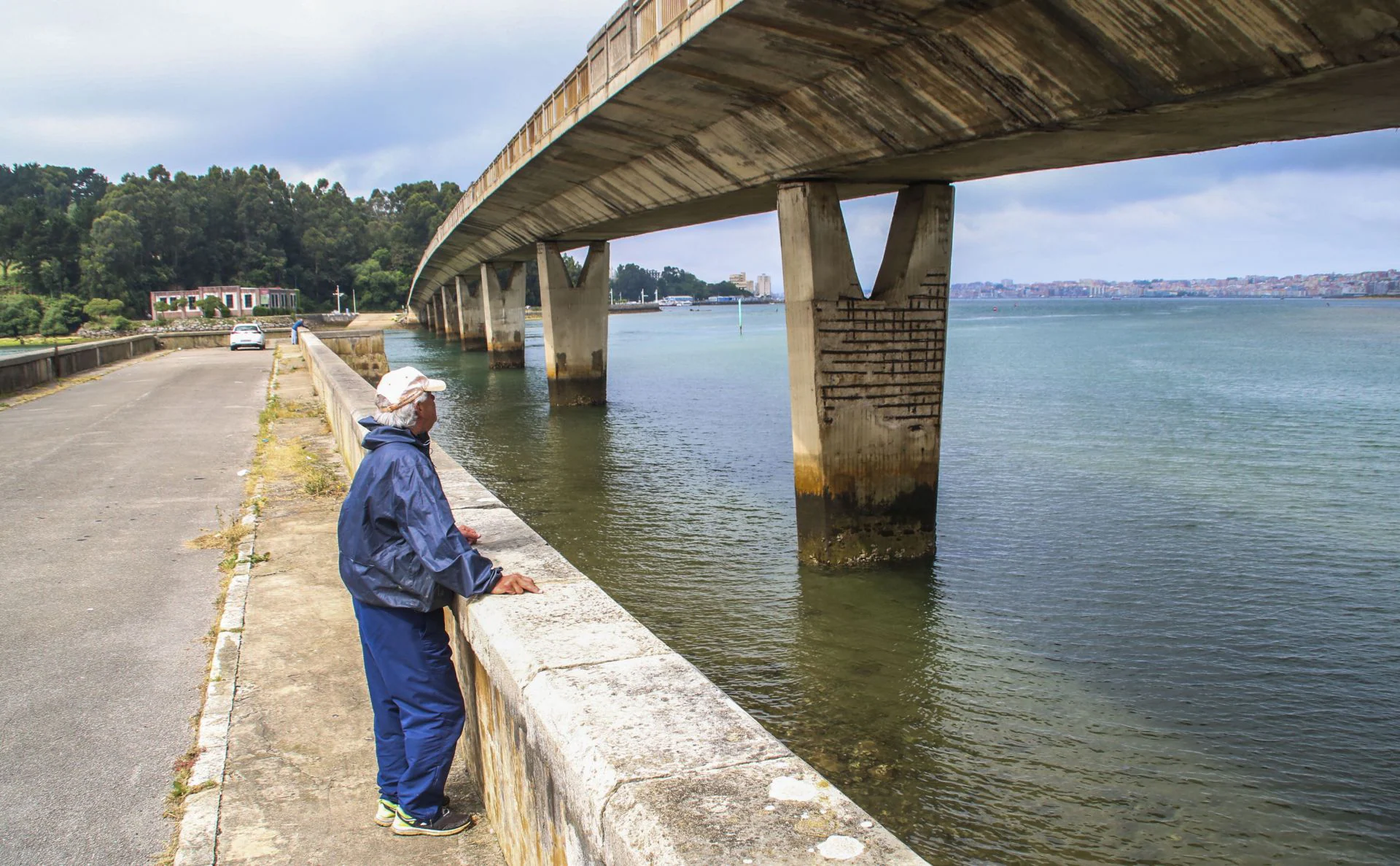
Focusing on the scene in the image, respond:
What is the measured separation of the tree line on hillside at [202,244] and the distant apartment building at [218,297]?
11.3 feet

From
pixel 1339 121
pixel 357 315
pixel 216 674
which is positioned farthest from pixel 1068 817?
pixel 357 315

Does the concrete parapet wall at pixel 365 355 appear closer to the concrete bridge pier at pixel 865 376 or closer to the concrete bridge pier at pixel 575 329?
the concrete bridge pier at pixel 575 329

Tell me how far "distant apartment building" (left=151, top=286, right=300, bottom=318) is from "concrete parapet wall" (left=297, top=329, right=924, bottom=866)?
11379 cm

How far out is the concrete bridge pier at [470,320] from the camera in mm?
58656

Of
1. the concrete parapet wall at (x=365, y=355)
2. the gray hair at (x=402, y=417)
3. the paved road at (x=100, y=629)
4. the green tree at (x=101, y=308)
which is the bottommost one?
the paved road at (x=100, y=629)

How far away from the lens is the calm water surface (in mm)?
6254

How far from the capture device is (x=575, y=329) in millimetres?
29062

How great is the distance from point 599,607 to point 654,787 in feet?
4.54

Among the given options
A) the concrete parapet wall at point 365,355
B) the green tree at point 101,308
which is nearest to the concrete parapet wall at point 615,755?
the concrete parapet wall at point 365,355

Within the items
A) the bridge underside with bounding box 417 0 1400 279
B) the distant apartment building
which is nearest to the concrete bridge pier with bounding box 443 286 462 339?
the distant apartment building

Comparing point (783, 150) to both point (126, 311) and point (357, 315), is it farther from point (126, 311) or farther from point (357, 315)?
point (126, 311)

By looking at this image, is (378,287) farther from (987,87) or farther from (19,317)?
(987,87)

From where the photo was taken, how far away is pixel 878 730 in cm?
731

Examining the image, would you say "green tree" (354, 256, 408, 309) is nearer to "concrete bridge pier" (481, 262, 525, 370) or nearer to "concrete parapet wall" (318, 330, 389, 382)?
"concrete bridge pier" (481, 262, 525, 370)
